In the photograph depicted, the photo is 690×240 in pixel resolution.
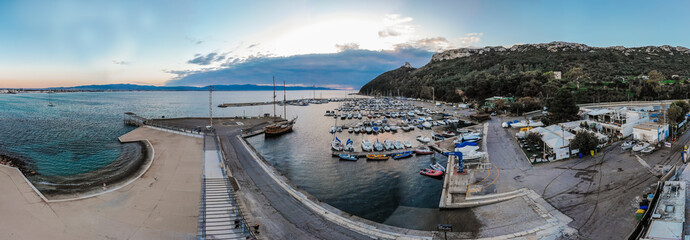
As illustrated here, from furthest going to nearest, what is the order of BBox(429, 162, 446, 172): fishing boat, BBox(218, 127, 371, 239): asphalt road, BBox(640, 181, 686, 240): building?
BBox(429, 162, 446, 172): fishing boat → BBox(218, 127, 371, 239): asphalt road → BBox(640, 181, 686, 240): building

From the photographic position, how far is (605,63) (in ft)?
303

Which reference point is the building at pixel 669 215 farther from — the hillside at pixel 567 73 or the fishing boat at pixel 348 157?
the hillside at pixel 567 73

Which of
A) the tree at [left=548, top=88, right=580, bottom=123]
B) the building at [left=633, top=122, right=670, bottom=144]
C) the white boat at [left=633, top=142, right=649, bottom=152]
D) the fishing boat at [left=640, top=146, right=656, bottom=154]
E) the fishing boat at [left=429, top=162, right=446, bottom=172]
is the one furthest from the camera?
the tree at [left=548, top=88, right=580, bottom=123]

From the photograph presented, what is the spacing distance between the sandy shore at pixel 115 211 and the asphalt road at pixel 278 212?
3030mm

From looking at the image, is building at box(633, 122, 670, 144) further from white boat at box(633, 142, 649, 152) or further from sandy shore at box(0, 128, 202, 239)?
sandy shore at box(0, 128, 202, 239)

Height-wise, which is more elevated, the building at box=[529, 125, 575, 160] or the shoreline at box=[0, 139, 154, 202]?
the building at box=[529, 125, 575, 160]

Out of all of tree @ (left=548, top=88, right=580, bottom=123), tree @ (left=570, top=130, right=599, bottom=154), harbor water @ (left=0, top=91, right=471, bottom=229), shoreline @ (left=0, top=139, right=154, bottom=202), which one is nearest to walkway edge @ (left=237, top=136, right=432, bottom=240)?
harbor water @ (left=0, top=91, right=471, bottom=229)

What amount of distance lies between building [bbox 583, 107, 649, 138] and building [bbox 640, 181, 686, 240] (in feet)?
58.1

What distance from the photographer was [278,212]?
656 inches

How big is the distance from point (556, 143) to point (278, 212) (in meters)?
24.2

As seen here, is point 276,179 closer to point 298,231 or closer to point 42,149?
point 298,231

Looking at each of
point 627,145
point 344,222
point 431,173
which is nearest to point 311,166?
point 431,173

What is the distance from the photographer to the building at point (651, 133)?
27.1m

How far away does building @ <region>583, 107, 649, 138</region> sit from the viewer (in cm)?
3088
